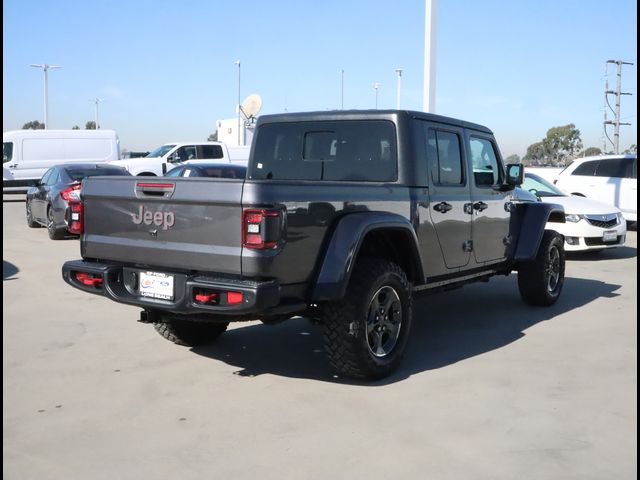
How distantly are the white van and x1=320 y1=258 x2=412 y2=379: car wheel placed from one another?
895 inches

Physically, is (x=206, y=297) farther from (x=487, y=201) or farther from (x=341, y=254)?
(x=487, y=201)

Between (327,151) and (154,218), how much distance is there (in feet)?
5.76

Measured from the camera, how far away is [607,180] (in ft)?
53.2

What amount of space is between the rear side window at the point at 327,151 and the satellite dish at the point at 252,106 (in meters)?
22.6

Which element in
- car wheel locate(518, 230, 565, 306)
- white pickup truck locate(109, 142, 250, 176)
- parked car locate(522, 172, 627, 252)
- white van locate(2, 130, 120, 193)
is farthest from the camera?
white van locate(2, 130, 120, 193)

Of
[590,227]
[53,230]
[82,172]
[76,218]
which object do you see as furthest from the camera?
[82,172]

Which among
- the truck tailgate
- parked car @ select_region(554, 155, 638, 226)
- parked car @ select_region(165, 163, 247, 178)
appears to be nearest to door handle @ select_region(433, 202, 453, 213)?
the truck tailgate

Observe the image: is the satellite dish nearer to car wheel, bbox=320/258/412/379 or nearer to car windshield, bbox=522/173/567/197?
car windshield, bbox=522/173/567/197

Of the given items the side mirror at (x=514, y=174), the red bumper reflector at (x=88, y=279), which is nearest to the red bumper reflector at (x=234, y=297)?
the red bumper reflector at (x=88, y=279)

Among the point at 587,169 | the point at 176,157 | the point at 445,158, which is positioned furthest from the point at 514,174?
the point at 176,157

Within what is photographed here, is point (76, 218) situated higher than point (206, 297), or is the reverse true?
point (76, 218)

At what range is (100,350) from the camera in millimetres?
5926

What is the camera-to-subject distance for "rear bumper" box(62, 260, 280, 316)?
427 centimetres

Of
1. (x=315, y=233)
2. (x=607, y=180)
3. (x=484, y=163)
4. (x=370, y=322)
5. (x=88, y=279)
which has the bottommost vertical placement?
(x=370, y=322)
